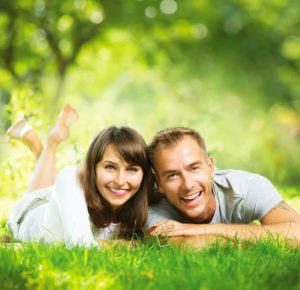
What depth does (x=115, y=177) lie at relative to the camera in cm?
408

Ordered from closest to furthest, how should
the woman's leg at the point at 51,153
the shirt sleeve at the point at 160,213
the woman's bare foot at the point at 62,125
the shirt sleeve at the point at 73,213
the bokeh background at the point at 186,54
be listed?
the shirt sleeve at the point at 73,213 → the shirt sleeve at the point at 160,213 → the woman's leg at the point at 51,153 → the woman's bare foot at the point at 62,125 → the bokeh background at the point at 186,54

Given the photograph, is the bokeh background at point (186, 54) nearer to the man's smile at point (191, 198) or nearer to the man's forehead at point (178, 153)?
the man's forehead at point (178, 153)

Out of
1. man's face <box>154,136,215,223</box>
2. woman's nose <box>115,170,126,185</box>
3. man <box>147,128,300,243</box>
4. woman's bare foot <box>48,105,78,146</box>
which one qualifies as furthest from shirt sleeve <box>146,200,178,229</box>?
woman's bare foot <box>48,105,78,146</box>

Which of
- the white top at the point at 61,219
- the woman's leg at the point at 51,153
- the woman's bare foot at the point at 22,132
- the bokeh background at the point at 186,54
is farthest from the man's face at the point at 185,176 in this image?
the bokeh background at the point at 186,54

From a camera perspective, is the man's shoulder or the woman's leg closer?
the man's shoulder

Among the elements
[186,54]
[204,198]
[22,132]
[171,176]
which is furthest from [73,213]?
[186,54]

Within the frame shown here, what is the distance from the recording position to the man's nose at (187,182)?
399 centimetres

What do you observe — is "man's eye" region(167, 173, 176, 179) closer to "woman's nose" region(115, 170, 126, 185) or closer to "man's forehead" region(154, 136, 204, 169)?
"man's forehead" region(154, 136, 204, 169)

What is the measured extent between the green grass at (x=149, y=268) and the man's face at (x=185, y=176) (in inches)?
23.4

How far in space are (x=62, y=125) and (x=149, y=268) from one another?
3.08 m

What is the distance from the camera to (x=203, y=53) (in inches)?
764

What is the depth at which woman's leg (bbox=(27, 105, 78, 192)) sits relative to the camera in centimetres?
566

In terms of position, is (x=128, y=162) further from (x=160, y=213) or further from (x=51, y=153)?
(x=51, y=153)

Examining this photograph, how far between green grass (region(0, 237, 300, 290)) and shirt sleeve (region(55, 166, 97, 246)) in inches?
Result: 9.2
